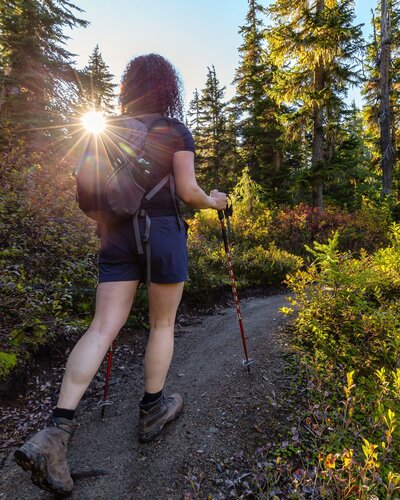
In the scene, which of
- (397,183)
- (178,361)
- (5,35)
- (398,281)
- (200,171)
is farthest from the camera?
(200,171)

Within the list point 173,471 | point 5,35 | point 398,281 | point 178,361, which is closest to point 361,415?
point 173,471

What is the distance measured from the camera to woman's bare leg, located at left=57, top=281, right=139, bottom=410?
2.06m

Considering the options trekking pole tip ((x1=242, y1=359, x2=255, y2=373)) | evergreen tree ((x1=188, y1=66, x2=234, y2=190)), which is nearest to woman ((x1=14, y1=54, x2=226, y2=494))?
trekking pole tip ((x1=242, y1=359, x2=255, y2=373))

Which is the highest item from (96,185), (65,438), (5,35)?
(5,35)

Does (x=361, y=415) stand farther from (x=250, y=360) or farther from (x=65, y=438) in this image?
(x=65, y=438)

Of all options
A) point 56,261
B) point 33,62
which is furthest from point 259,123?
point 56,261

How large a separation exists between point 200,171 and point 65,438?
27.9 meters

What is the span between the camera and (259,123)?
74.4 feet

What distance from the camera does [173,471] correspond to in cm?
220

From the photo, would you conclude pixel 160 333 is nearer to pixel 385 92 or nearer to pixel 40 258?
pixel 40 258

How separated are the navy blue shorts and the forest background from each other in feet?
4.51

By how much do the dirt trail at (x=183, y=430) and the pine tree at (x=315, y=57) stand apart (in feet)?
40.7

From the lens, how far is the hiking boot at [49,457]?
179cm

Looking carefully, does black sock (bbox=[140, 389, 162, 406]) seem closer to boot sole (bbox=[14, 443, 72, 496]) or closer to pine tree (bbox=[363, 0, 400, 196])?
boot sole (bbox=[14, 443, 72, 496])
